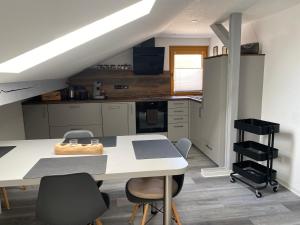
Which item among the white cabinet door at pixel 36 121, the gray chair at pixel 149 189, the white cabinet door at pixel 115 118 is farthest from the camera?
the white cabinet door at pixel 115 118

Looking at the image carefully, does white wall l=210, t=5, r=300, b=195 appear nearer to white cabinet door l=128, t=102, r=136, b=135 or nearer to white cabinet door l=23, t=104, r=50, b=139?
white cabinet door l=128, t=102, r=136, b=135

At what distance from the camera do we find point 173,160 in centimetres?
186

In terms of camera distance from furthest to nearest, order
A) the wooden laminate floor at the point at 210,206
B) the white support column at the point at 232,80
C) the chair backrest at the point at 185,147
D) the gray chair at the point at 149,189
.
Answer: the white support column at the point at 232,80 < the wooden laminate floor at the point at 210,206 < the chair backrest at the point at 185,147 < the gray chair at the point at 149,189

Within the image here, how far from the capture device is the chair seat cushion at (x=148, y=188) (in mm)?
1925

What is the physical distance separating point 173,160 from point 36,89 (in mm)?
2028

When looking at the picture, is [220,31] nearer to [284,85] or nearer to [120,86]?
[284,85]

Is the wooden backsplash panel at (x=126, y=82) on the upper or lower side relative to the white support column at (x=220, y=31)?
lower

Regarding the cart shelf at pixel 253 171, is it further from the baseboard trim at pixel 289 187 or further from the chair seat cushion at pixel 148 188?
the chair seat cushion at pixel 148 188

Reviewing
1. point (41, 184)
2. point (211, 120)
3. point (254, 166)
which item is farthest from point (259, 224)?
point (41, 184)

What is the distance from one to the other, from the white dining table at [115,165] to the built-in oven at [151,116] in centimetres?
240

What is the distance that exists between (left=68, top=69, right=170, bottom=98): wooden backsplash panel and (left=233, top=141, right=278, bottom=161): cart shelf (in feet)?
8.07

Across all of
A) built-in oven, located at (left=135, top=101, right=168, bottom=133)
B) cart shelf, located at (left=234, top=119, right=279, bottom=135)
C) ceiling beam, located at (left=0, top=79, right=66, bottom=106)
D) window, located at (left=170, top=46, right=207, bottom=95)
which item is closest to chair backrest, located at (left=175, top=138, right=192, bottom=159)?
cart shelf, located at (left=234, top=119, right=279, bottom=135)

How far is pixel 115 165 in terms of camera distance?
178 centimetres

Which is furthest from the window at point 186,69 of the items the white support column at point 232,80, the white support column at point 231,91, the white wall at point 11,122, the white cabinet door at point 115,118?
the white wall at point 11,122
